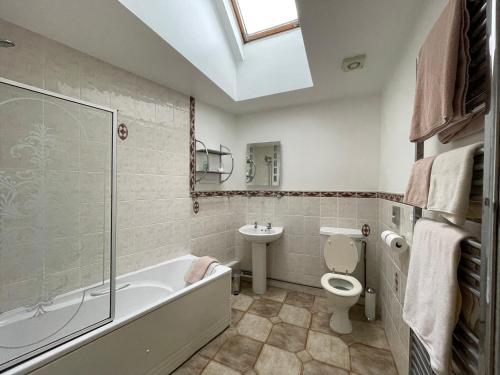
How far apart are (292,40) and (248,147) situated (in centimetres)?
131

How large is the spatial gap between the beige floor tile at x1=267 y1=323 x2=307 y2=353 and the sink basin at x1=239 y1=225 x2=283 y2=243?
2.76ft

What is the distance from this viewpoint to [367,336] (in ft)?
5.93

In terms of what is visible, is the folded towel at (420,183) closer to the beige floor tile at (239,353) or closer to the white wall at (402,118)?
the white wall at (402,118)

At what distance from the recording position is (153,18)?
4.34 feet

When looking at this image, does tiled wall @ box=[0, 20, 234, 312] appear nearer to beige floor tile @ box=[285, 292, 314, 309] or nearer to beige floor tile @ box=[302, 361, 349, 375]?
beige floor tile @ box=[285, 292, 314, 309]

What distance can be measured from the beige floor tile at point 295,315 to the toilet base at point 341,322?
0.79 feet

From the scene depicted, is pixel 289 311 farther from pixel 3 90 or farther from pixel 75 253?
pixel 3 90

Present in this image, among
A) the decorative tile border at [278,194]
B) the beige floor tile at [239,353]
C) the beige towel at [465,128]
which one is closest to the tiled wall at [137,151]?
the decorative tile border at [278,194]

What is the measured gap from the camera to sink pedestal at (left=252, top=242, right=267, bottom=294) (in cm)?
253

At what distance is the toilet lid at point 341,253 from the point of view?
2.12 metres

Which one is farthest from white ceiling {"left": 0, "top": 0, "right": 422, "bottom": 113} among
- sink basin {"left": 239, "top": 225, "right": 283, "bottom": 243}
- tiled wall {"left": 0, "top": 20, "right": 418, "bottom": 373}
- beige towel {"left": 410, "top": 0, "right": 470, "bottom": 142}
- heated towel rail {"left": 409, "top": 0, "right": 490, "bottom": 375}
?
sink basin {"left": 239, "top": 225, "right": 283, "bottom": 243}

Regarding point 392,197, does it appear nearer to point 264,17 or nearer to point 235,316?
point 235,316

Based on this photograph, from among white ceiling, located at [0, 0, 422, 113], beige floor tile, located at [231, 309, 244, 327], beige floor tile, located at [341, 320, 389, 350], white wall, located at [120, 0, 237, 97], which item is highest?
white wall, located at [120, 0, 237, 97]

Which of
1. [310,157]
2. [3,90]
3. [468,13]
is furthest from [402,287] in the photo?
[3,90]
